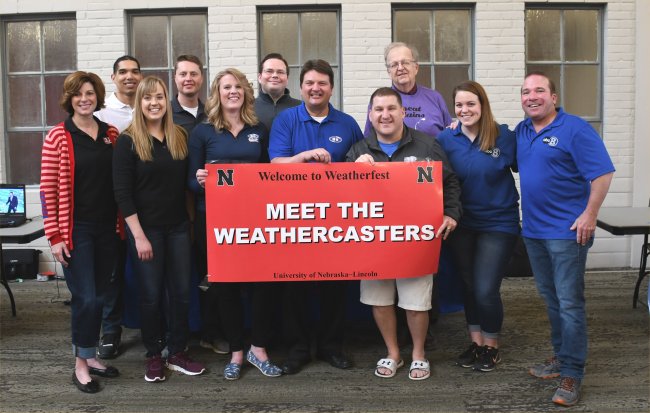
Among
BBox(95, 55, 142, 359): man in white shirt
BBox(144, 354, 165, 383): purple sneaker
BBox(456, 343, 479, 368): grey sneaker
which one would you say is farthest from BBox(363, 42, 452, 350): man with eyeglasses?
BBox(95, 55, 142, 359): man in white shirt

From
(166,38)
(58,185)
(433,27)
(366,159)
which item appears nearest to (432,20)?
(433,27)

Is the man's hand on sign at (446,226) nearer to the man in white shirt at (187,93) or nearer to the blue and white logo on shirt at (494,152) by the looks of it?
the blue and white logo on shirt at (494,152)

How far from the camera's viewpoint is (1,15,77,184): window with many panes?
22.1 feet

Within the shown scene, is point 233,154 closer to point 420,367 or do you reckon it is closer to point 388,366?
point 388,366

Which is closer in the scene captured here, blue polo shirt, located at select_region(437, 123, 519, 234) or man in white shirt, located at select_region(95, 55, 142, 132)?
blue polo shirt, located at select_region(437, 123, 519, 234)

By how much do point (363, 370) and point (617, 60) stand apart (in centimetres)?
459

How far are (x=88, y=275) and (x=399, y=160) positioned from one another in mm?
1819

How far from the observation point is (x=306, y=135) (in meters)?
3.75

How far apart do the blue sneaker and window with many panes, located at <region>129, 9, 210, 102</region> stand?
140 inches

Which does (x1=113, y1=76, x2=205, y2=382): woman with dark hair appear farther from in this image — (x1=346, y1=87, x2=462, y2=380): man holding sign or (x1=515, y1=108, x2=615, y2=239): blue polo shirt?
(x1=515, y1=108, x2=615, y2=239): blue polo shirt

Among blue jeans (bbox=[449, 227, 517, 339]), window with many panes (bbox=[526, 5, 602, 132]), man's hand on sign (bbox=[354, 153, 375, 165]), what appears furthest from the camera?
window with many panes (bbox=[526, 5, 602, 132])

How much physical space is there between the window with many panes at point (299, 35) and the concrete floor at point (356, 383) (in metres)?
3.07

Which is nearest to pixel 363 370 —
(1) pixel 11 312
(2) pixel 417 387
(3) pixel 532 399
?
(2) pixel 417 387

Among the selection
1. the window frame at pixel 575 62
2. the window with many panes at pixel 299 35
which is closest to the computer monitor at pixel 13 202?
the window with many panes at pixel 299 35
